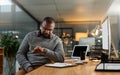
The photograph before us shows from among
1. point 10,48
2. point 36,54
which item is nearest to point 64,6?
point 10,48

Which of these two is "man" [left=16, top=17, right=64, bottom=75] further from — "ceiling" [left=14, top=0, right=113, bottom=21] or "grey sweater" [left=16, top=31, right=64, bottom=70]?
"ceiling" [left=14, top=0, right=113, bottom=21]

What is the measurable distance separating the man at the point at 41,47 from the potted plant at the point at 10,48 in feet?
10.8

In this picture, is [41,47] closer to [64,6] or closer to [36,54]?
[36,54]

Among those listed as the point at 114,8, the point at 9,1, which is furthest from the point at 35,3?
the point at 114,8

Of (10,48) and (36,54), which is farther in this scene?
(10,48)

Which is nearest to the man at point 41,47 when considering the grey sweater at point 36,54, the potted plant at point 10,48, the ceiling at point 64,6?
the grey sweater at point 36,54

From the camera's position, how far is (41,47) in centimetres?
252

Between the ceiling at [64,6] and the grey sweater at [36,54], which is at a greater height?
the ceiling at [64,6]

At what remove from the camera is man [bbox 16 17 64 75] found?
2547 millimetres

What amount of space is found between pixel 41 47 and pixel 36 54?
12cm

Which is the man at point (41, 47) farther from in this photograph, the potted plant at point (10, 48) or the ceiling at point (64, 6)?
the ceiling at point (64, 6)

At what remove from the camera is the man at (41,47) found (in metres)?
2.55

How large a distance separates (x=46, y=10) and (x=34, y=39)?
4.85 meters

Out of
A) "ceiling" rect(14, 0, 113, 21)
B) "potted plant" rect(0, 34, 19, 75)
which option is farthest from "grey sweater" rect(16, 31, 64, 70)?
"ceiling" rect(14, 0, 113, 21)
